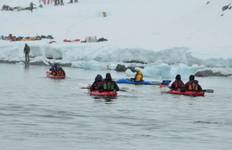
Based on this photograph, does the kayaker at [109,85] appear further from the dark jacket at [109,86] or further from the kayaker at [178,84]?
the kayaker at [178,84]

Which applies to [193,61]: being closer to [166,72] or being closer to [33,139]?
[166,72]

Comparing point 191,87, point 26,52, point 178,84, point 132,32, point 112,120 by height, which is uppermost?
point 132,32

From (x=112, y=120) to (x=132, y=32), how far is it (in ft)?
177

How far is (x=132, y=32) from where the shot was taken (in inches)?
3049

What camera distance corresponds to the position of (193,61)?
195 feet

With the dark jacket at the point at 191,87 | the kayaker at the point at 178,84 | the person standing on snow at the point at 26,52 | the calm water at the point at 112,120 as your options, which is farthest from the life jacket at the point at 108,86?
the person standing on snow at the point at 26,52

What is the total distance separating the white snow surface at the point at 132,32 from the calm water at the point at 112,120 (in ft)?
59.8

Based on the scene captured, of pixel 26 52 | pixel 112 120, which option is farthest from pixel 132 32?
pixel 112 120

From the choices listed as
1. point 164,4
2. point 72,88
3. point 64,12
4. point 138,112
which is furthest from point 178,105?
point 64,12

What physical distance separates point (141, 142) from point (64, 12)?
7393 cm

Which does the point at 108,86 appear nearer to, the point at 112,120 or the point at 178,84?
the point at 178,84

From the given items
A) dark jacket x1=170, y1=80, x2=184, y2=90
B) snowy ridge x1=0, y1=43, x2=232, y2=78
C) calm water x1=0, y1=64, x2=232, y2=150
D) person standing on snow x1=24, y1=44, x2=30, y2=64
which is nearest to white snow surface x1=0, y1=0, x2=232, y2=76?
snowy ridge x1=0, y1=43, x2=232, y2=78

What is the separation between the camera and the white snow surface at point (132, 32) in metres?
61.2

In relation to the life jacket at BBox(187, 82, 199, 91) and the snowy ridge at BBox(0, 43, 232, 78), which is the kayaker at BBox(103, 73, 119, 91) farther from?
the snowy ridge at BBox(0, 43, 232, 78)
